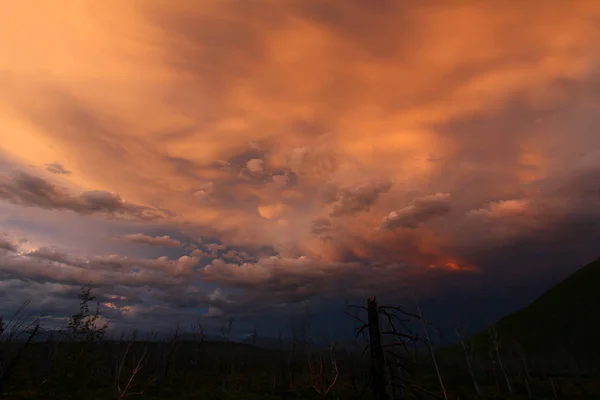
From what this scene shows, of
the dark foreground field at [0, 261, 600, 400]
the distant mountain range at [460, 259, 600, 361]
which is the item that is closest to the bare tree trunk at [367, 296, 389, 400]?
the dark foreground field at [0, 261, 600, 400]

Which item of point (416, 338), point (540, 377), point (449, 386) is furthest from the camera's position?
point (540, 377)

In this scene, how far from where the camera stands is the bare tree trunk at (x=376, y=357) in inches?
301

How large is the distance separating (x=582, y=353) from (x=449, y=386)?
79.4 metres

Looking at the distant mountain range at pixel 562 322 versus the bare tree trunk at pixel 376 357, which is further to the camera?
the distant mountain range at pixel 562 322

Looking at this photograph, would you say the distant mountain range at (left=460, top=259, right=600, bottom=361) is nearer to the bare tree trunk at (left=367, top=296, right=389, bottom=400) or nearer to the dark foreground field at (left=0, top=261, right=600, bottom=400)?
the dark foreground field at (left=0, top=261, right=600, bottom=400)

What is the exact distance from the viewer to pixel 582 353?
127 m

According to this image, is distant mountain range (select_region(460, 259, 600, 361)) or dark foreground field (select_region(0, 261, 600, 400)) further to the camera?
distant mountain range (select_region(460, 259, 600, 361))

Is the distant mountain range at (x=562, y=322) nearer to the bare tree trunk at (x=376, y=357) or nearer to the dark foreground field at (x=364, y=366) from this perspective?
the dark foreground field at (x=364, y=366)

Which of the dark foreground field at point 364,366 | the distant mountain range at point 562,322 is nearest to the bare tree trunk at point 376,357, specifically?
the dark foreground field at point 364,366

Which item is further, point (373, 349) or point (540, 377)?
point (540, 377)

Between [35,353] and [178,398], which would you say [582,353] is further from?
[35,353]

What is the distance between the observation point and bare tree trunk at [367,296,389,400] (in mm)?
7656

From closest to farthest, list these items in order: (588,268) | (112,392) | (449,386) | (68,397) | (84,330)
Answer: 1. (68,397)
2. (84,330)
3. (112,392)
4. (449,386)
5. (588,268)

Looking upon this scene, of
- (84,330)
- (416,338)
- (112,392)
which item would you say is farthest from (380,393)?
(112,392)
